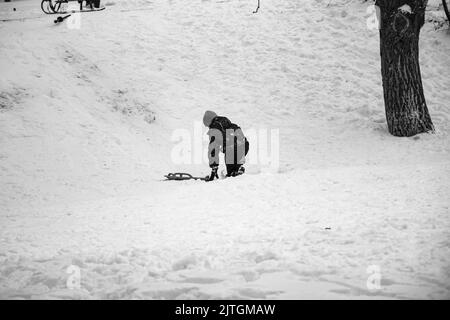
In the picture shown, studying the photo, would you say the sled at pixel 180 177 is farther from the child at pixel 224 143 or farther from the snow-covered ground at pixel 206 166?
the child at pixel 224 143

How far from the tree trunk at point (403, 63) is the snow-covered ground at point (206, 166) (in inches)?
22.8

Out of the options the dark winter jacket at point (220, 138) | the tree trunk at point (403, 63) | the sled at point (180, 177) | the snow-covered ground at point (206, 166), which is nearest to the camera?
the snow-covered ground at point (206, 166)

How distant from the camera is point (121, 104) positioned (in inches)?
401

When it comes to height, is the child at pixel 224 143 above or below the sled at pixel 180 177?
above

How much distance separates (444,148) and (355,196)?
4734mm

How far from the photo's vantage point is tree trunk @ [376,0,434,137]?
8.57 meters

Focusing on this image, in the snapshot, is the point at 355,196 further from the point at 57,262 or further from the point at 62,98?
the point at 62,98

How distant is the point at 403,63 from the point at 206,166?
17.7 ft

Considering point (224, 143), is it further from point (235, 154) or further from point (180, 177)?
point (180, 177)

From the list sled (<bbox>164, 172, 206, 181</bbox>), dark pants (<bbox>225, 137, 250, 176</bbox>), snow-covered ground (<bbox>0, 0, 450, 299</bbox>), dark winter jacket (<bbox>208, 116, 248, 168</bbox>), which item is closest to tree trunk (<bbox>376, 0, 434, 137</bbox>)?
snow-covered ground (<bbox>0, 0, 450, 299</bbox>)

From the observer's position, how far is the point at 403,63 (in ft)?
28.4

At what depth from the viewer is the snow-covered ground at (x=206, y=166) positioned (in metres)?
3.18

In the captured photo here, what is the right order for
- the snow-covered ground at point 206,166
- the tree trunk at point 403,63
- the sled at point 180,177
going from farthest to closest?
the tree trunk at point 403,63 → the sled at point 180,177 → the snow-covered ground at point 206,166

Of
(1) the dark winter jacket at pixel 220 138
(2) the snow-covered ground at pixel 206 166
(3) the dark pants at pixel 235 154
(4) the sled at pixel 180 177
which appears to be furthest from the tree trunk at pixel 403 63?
(4) the sled at pixel 180 177
